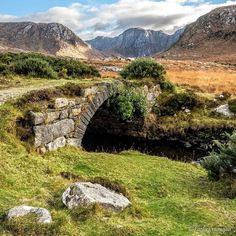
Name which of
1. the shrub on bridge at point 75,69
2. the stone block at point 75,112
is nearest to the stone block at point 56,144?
the stone block at point 75,112

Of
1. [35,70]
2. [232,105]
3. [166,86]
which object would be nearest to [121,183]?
[35,70]

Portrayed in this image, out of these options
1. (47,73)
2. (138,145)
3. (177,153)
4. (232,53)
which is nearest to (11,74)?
(47,73)

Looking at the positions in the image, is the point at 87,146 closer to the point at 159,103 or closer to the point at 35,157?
the point at 159,103

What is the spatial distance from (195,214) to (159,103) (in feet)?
76.5

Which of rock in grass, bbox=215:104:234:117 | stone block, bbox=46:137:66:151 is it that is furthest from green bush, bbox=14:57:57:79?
rock in grass, bbox=215:104:234:117

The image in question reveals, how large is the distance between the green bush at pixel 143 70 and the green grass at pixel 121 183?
55.2ft

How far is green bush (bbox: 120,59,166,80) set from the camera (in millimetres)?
35969

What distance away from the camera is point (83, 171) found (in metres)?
16.4

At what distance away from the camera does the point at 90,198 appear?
10992 mm

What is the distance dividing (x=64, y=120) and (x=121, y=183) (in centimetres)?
562

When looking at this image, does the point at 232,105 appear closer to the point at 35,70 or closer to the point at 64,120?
the point at 35,70

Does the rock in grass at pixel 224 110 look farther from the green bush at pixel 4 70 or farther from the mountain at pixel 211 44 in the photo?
the mountain at pixel 211 44

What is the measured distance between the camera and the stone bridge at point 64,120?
56.7 feet

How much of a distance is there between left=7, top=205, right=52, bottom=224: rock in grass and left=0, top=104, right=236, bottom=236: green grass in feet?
0.57
